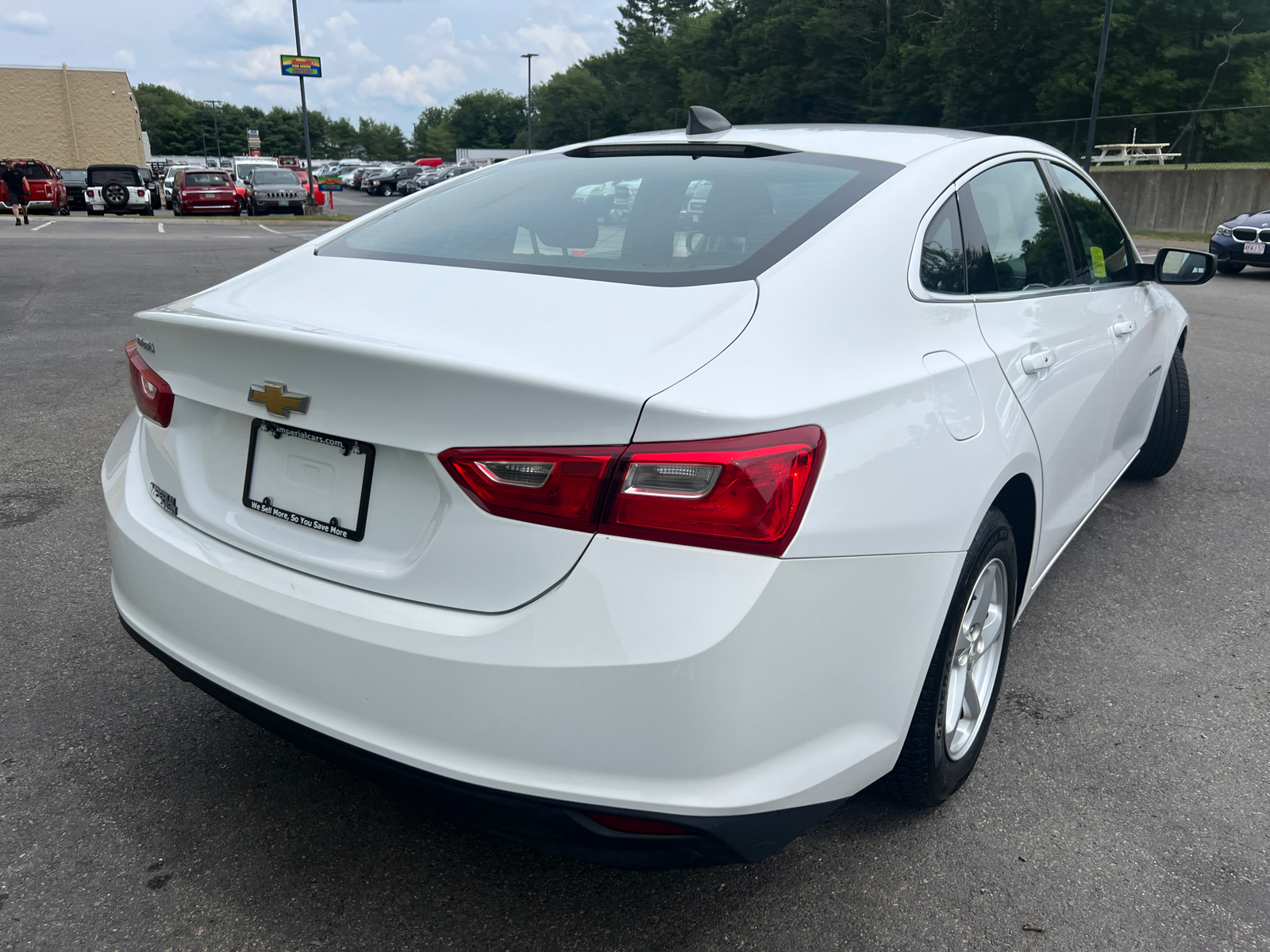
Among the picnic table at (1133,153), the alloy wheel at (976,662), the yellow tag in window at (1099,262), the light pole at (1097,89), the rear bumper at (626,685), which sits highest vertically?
the light pole at (1097,89)

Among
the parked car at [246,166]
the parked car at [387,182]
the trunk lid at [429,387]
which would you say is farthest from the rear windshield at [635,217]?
the parked car at [387,182]

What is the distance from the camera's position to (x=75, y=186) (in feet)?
119

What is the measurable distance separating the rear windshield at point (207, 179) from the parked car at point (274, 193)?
3.77ft

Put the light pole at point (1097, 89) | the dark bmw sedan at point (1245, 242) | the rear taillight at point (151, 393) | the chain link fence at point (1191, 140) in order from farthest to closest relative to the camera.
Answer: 1. the chain link fence at point (1191, 140)
2. the light pole at point (1097, 89)
3. the dark bmw sedan at point (1245, 242)
4. the rear taillight at point (151, 393)

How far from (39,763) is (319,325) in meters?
1.53

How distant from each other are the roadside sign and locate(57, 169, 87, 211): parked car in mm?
9034

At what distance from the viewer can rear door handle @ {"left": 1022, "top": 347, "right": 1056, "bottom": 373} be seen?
2.43 metres

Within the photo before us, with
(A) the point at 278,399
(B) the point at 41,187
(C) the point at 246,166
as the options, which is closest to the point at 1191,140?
(A) the point at 278,399

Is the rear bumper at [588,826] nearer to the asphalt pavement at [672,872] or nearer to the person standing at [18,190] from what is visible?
the asphalt pavement at [672,872]

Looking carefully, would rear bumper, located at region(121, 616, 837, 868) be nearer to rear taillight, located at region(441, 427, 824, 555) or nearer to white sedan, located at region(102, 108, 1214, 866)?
white sedan, located at region(102, 108, 1214, 866)

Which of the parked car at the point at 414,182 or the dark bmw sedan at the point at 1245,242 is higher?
the parked car at the point at 414,182

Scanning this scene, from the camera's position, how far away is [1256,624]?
3490 millimetres

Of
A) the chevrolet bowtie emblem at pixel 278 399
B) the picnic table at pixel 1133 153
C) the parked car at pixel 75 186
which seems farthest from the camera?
the parked car at pixel 75 186

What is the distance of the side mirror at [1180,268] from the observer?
3881 mm
